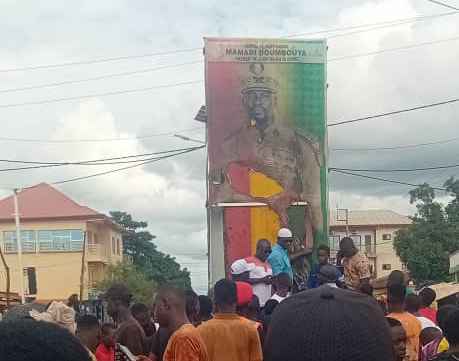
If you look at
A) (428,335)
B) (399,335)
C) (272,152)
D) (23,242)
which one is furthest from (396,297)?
(23,242)

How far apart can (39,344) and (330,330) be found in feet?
1.87

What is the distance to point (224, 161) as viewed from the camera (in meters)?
13.6

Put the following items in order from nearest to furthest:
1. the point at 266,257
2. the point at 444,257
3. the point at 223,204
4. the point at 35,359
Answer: the point at 35,359 → the point at 266,257 → the point at 223,204 → the point at 444,257

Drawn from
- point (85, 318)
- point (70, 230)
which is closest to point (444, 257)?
point (70, 230)

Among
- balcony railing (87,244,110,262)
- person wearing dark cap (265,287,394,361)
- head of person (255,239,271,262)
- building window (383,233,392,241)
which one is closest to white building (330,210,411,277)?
building window (383,233,392,241)

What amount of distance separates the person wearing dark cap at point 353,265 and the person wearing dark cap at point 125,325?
7.19 ft

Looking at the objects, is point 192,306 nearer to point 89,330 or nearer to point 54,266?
point 89,330

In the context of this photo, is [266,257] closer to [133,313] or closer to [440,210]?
[133,313]

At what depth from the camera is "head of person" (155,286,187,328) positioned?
495 cm

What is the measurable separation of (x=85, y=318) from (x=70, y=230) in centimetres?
5203

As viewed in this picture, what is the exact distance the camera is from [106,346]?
6398mm

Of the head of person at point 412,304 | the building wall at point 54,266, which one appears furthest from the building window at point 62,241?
the head of person at point 412,304

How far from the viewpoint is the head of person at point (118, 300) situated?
23.3 ft

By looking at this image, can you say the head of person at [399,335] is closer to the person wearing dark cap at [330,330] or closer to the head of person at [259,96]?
the person wearing dark cap at [330,330]
